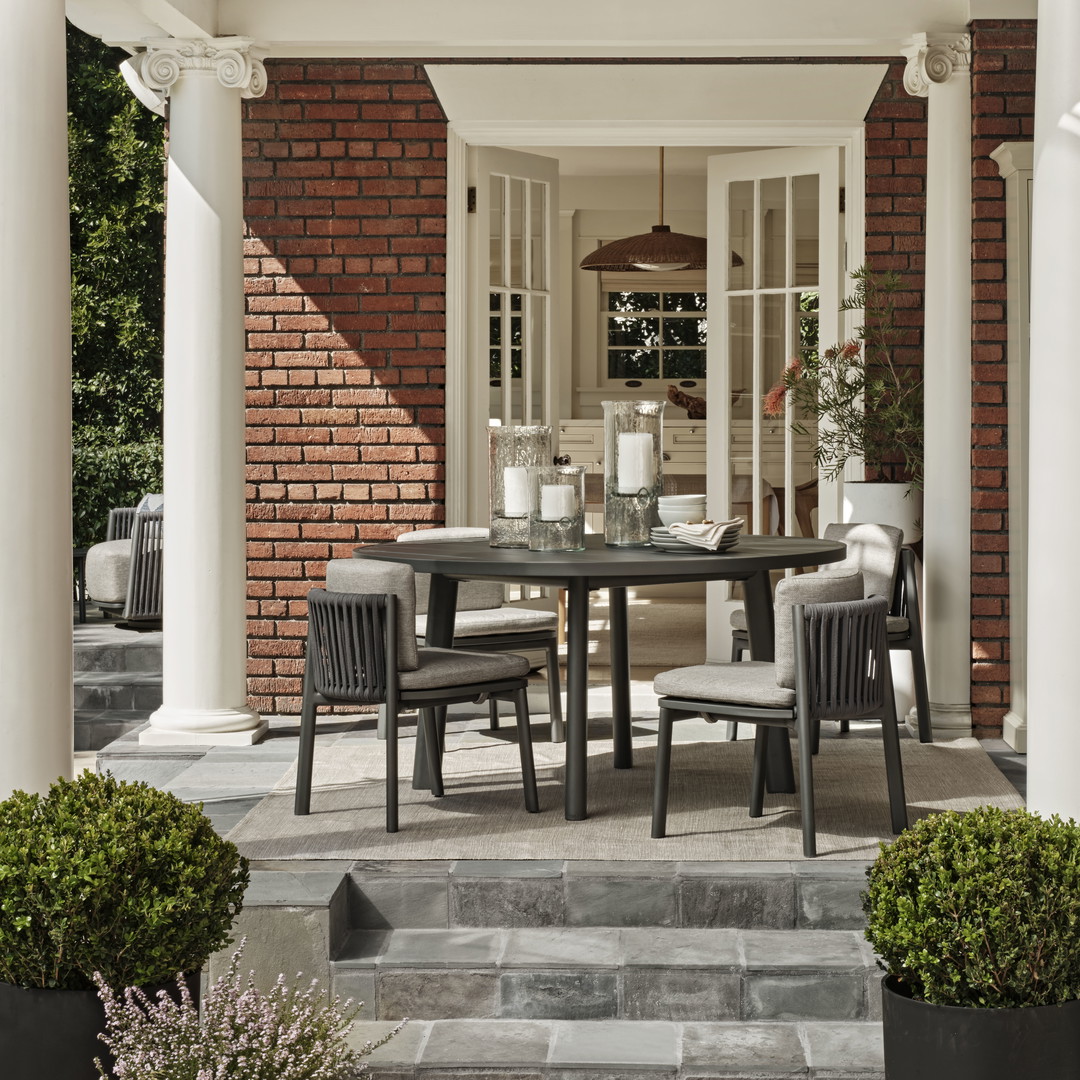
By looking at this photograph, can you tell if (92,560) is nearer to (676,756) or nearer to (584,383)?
(676,756)

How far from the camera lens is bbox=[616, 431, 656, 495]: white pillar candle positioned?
14.0ft

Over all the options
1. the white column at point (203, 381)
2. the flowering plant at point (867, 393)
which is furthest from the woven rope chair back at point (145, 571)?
the flowering plant at point (867, 393)

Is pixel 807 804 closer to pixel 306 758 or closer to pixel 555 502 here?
pixel 555 502

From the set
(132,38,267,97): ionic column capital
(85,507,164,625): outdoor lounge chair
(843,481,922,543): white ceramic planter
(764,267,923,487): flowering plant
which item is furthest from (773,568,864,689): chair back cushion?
(85,507,164,625): outdoor lounge chair

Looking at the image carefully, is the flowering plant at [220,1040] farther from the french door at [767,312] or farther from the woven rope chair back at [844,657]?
the french door at [767,312]

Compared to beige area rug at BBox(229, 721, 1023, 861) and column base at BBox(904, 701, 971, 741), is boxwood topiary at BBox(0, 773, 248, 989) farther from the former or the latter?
column base at BBox(904, 701, 971, 741)

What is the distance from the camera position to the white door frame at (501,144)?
596cm

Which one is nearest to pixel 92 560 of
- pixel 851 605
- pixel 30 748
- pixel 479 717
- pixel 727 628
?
pixel 479 717

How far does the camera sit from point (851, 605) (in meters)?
3.79

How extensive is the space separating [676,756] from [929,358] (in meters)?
1.74

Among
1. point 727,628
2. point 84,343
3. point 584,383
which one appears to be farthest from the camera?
point 84,343

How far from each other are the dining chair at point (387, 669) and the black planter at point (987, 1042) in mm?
1658

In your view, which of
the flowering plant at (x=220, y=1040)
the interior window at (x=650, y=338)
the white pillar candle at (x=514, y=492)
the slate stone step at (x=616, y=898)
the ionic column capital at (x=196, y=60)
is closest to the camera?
the flowering plant at (x=220, y=1040)

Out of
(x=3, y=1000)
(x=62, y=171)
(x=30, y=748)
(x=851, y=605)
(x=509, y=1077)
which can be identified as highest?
(x=62, y=171)
